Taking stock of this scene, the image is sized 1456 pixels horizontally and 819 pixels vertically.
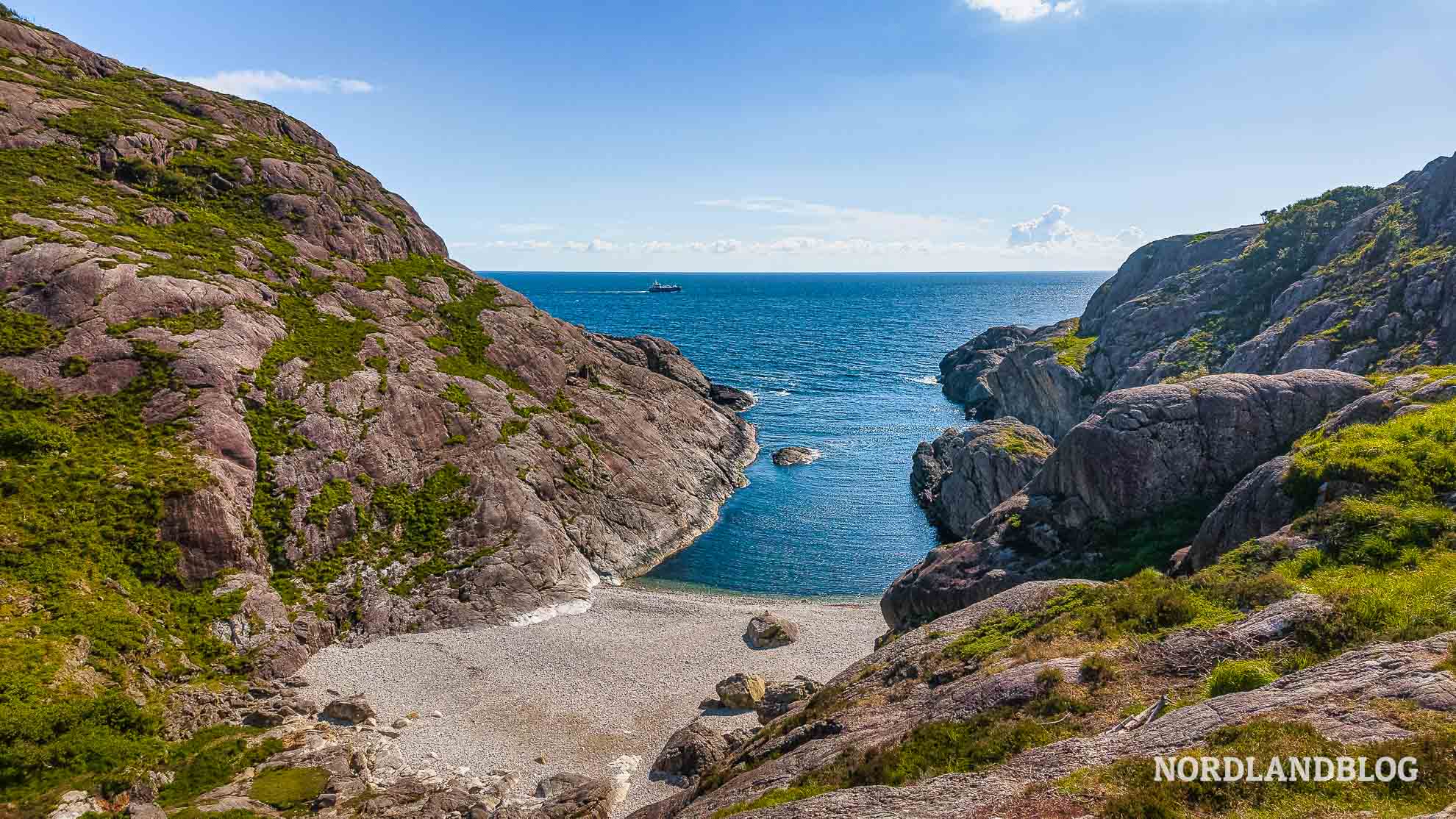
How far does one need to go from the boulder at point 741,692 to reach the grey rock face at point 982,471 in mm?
29595

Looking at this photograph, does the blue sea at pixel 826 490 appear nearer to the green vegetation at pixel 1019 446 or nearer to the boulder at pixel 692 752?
the green vegetation at pixel 1019 446

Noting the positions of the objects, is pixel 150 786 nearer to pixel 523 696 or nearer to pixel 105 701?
pixel 105 701

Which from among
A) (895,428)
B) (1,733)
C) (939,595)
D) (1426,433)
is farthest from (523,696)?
(895,428)

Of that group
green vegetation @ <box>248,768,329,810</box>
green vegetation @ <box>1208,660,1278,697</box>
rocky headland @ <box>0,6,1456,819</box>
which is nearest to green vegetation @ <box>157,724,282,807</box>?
rocky headland @ <box>0,6,1456,819</box>

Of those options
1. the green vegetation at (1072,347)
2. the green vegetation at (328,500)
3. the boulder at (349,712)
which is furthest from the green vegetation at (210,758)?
the green vegetation at (1072,347)

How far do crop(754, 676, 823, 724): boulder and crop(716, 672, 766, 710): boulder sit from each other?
1.15 ft

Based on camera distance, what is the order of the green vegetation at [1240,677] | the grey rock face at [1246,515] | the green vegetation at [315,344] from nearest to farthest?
the green vegetation at [1240,677]
the grey rock face at [1246,515]
the green vegetation at [315,344]

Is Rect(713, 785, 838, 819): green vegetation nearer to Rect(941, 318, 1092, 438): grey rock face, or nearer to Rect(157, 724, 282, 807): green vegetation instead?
Rect(157, 724, 282, 807): green vegetation

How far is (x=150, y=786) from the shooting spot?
2694 centimetres

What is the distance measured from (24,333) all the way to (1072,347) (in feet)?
317

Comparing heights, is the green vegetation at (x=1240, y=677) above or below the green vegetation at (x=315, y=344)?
below

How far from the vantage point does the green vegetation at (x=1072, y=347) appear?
82188mm

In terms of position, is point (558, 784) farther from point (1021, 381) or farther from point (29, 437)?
point (1021, 381)

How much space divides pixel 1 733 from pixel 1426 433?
161ft
